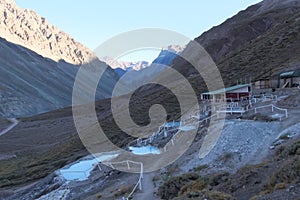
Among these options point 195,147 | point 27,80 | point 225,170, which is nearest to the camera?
point 225,170

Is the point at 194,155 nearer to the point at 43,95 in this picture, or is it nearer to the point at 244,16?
the point at 244,16

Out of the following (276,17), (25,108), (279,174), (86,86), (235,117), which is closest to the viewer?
(279,174)

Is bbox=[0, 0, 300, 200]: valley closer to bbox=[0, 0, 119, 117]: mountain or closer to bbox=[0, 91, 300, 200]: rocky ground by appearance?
bbox=[0, 91, 300, 200]: rocky ground

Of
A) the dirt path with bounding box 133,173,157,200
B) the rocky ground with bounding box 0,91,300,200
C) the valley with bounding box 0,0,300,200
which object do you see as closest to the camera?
the rocky ground with bounding box 0,91,300,200

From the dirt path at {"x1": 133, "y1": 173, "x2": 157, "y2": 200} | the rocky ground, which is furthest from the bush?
the dirt path at {"x1": 133, "y1": 173, "x2": 157, "y2": 200}

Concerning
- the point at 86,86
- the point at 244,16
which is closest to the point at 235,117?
the point at 244,16

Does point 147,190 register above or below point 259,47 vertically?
below

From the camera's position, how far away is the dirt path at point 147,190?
1510 cm

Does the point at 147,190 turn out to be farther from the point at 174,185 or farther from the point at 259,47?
the point at 259,47

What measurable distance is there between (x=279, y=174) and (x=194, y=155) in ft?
24.8

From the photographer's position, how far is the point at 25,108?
12194 centimetres

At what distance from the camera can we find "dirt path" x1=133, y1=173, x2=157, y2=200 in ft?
49.5

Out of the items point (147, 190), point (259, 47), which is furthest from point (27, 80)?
point (147, 190)

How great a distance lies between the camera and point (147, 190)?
16031 millimetres
